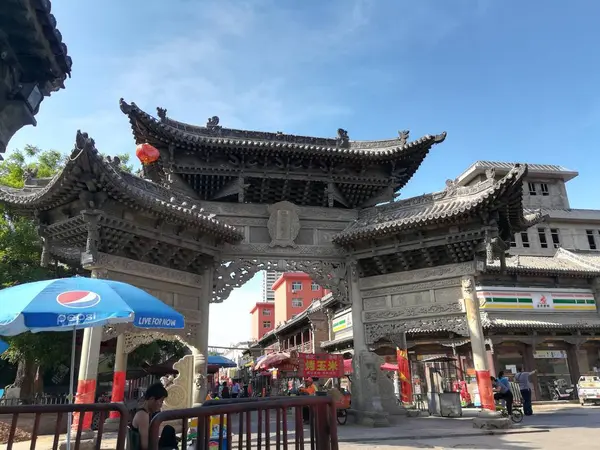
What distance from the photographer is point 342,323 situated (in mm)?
25391

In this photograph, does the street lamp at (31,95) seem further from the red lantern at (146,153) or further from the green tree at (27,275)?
the green tree at (27,275)

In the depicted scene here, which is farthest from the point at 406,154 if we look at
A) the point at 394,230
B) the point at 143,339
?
the point at 143,339

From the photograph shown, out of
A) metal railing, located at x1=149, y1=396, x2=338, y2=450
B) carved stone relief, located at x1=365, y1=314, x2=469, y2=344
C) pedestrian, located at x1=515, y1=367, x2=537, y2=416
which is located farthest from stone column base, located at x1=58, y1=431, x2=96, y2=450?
pedestrian, located at x1=515, y1=367, x2=537, y2=416

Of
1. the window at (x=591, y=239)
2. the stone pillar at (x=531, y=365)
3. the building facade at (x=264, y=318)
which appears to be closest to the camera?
the stone pillar at (x=531, y=365)

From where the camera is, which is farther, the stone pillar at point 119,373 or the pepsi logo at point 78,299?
the stone pillar at point 119,373

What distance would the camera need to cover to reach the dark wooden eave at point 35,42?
3114mm

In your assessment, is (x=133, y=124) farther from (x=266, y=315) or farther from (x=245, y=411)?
(x=266, y=315)

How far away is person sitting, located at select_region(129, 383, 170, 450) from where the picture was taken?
3.81m

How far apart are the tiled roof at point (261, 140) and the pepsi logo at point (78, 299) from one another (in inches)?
304

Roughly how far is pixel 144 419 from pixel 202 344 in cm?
751

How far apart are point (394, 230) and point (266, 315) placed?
5775 centimetres

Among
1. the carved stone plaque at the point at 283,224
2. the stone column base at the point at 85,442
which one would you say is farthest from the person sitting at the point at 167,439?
the carved stone plaque at the point at 283,224

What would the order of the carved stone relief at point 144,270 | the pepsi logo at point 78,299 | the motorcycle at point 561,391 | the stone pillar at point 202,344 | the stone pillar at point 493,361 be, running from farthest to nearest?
the motorcycle at point 561,391, the stone pillar at point 493,361, the stone pillar at point 202,344, the carved stone relief at point 144,270, the pepsi logo at point 78,299

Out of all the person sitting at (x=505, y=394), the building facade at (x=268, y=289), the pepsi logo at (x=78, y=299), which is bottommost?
the person sitting at (x=505, y=394)
